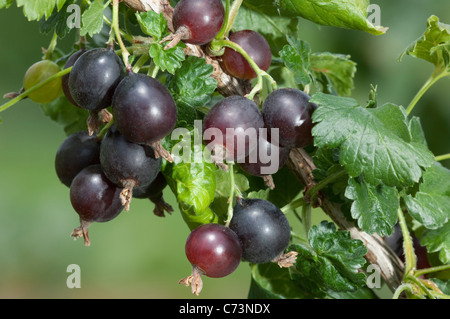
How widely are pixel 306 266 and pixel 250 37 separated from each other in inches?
12.7

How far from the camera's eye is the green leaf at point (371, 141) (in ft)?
2.17

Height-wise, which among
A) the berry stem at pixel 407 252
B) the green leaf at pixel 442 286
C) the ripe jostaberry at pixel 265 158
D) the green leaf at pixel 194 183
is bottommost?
the green leaf at pixel 442 286

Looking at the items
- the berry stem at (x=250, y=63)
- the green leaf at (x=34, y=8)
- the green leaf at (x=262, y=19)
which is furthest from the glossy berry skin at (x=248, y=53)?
the green leaf at (x=34, y=8)

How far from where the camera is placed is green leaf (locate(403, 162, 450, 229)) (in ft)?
2.69

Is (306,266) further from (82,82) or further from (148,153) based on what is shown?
(82,82)

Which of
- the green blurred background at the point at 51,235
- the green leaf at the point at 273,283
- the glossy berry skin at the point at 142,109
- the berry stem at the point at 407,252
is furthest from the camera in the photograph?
the green blurred background at the point at 51,235

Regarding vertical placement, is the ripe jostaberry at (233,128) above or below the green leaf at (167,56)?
below

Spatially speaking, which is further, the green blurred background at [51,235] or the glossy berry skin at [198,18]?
the green blurred background at [51,235]

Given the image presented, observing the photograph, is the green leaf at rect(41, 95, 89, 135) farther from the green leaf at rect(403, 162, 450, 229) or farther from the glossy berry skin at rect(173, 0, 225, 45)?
the green leaf at rect(403, 162, 450, 229)

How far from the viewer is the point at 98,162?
762 mm

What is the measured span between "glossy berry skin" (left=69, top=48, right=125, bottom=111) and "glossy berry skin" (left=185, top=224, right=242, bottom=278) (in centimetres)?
19

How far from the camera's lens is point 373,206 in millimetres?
737

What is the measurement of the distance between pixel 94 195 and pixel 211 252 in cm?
16

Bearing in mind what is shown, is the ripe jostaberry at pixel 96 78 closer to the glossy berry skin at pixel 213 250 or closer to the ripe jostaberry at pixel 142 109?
the ripe jostaberry at pixel 142 109
